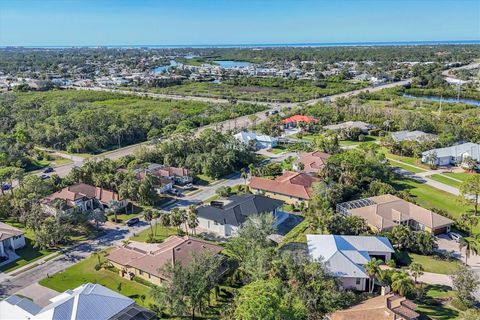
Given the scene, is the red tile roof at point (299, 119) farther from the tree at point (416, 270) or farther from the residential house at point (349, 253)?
the tree at point (416, 270)

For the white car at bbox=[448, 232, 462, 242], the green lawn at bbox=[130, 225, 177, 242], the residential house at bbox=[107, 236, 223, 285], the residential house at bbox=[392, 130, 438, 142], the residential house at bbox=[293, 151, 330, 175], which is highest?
the residential house at bbox=[392, 130, 438, 142]

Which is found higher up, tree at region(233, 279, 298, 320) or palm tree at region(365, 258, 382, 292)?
tree at region(233, 279, 298, 320)

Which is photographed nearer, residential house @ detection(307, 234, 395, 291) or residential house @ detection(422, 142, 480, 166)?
residential house @ detection(307, 234, 395, 291)

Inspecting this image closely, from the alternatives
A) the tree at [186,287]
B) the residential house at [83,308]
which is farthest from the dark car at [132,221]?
the tree at [186,287]

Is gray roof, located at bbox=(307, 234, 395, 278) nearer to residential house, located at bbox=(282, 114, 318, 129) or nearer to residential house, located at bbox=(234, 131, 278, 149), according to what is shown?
residential house, located at bbox=(234, 131, 278, 149)

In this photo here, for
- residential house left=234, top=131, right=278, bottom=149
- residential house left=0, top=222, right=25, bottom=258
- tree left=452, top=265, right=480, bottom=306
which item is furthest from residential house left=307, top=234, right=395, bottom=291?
residential house left=234, top=131, right=278, bottom=149

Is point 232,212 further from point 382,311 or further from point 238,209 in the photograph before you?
point 382,311

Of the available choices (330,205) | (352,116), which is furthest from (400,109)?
(330,205)

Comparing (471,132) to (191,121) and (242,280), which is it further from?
(242,280)
